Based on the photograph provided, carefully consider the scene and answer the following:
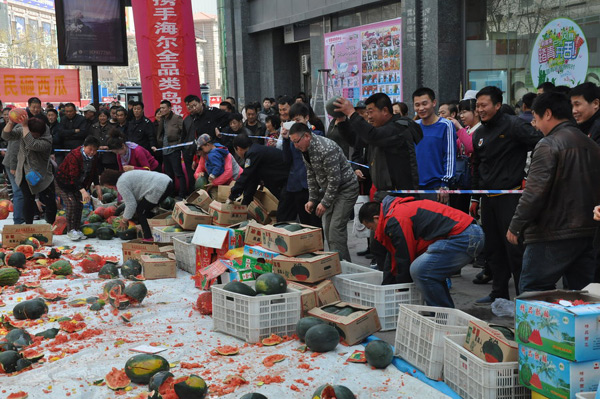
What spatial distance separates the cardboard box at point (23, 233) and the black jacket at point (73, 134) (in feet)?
14.5

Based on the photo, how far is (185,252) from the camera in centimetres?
825

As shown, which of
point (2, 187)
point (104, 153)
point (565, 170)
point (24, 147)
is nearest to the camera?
point (565, 170)

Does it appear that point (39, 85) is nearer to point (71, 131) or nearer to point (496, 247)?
point (71, 131)

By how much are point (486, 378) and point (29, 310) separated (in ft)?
14.5

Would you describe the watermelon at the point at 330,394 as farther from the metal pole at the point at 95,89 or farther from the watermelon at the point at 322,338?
the metal pole at the point at 95,89

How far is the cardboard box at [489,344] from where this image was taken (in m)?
4.07

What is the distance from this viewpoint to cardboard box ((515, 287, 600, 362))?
139 inches

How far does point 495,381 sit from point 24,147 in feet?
28.0

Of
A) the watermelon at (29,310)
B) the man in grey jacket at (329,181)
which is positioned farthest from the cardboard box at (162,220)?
the watermelon at (29,310)

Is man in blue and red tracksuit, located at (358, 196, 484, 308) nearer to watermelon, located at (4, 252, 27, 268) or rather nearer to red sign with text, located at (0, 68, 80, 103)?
watermelon, located at (4, 252, 27, 268)

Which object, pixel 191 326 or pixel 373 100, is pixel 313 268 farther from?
pixel 373 100

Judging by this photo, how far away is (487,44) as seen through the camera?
12.8 meters

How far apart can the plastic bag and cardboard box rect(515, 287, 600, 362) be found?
2051 mm

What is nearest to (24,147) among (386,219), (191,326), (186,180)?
(186,180)
